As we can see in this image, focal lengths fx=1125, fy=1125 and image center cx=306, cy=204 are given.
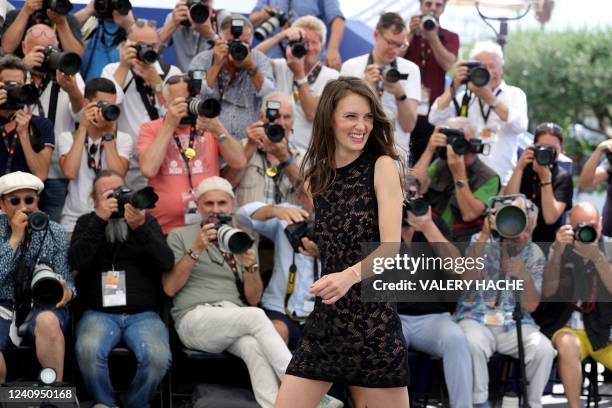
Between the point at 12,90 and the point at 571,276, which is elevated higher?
the point at 12,90

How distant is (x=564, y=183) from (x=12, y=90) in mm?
3966

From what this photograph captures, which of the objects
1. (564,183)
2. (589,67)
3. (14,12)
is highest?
(589,67)

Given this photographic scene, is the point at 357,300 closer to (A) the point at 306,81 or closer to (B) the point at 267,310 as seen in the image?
(B) the point at 267,310

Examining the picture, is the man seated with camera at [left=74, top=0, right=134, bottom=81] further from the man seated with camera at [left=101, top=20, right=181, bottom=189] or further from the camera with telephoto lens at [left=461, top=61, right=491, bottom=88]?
the camera with telephoto lens at [left=461, top=61, right=491, bottom=88]

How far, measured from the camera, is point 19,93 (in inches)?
267

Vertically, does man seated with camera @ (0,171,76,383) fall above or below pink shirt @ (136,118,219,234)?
below

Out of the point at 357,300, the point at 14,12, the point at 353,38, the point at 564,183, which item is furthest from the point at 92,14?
→ the point at 357,300

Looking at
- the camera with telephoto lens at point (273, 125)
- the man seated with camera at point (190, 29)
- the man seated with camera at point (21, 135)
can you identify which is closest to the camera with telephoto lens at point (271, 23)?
the man seated with camera at point (190, 29)

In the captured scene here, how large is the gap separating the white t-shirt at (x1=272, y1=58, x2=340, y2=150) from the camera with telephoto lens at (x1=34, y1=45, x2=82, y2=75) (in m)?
1.68

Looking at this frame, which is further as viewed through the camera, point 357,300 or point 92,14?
point 92,14

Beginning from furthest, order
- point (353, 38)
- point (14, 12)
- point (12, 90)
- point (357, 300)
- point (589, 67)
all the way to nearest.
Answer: point (589, 67) < point (353, 38) < point (14, 12) < point (12, 90) < point (357, 300)

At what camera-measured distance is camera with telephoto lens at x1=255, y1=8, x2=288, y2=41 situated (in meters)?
8.70

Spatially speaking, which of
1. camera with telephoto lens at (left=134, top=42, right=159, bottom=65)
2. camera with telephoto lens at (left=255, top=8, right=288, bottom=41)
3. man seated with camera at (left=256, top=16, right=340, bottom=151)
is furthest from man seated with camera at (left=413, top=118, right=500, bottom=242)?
camera with telephoto lens at (left=134, top=42, right=159, bottom=65)

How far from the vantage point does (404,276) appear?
720cm
